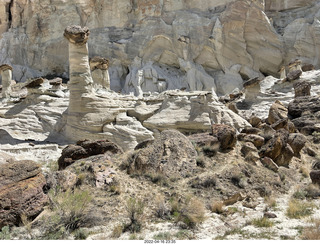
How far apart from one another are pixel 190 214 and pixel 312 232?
6.61 feet

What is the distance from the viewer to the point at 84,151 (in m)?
9.84

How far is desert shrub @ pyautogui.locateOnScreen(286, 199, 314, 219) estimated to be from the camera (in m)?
6.07

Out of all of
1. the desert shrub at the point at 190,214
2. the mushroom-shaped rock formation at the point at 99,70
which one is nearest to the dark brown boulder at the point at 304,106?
the mushroom-shaped rock formation at the point at 99,70

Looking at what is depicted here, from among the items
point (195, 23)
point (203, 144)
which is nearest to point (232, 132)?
point (203, 144)

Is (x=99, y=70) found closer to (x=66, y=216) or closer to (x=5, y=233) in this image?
(x=66, y=216)

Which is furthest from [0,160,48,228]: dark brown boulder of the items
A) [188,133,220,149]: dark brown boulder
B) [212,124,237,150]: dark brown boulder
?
[212,124,237,150]: dark brown boulder

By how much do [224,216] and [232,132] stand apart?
3978 mm

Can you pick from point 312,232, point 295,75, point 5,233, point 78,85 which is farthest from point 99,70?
point 312,232

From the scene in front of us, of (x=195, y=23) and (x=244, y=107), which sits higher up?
(x=195, y=23)

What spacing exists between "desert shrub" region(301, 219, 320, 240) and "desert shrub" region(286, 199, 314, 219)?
0.68 meters

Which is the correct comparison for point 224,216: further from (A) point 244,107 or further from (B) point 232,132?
(A) point 244,107

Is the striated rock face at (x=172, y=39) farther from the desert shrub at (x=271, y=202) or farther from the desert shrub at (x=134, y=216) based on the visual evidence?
the desert shrub at (x=134, y=216)

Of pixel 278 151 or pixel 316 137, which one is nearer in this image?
pixel 278 151

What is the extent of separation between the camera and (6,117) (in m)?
15.8
